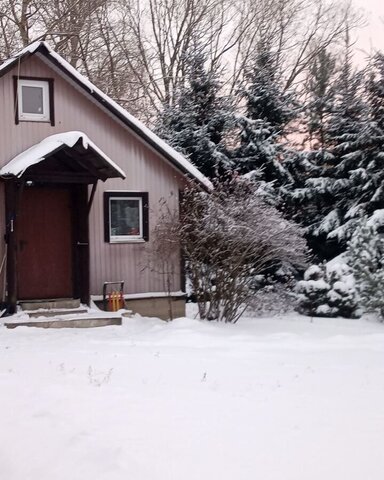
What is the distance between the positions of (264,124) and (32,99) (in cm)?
818

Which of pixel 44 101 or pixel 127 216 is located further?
pixel 127 216

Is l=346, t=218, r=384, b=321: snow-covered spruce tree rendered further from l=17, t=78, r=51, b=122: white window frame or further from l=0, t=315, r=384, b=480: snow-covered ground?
l=17, t=78, r=51, b=122: white window frame

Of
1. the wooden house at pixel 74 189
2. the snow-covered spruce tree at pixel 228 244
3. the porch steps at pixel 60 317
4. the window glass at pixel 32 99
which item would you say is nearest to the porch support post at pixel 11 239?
the wooden house at pixel 74 189

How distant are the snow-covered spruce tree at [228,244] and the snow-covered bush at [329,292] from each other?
1.88 m

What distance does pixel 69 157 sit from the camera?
42.7 feet

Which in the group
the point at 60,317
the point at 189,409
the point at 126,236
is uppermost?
the point at 126,236

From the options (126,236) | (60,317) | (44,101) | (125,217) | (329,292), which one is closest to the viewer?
(60,317)

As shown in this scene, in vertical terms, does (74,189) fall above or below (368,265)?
above

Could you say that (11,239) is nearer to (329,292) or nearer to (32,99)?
(32,99)

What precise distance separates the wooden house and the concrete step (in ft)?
0.92

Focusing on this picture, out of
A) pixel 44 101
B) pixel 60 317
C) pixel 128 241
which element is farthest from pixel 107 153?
pixel 60 317

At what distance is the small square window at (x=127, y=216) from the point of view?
46.0 feet

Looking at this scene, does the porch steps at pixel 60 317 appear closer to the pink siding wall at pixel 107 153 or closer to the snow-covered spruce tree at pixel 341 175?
the pink siding wall at pixel 107 153

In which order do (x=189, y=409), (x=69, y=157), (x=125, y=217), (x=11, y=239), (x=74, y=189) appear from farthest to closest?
(x=125, y=217) → (x=74, y=189) → (x=69, y=157) → (x=11, y=239) → (x=189, y=409)
